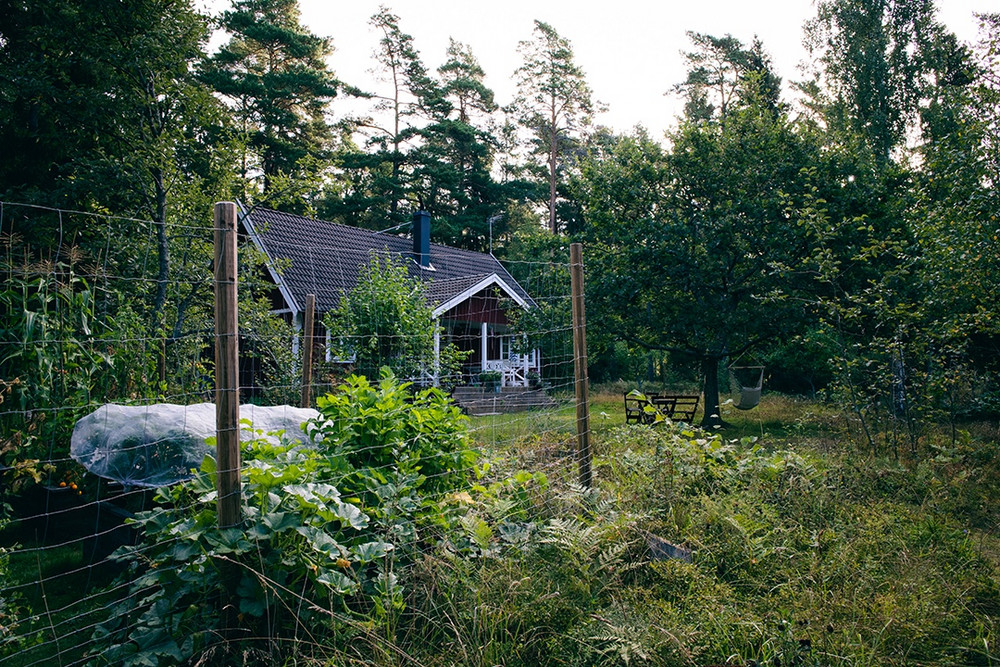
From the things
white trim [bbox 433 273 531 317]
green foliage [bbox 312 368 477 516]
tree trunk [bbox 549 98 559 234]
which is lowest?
green foliage [bbox 312 368 477 516]

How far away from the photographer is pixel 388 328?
26.5 ft

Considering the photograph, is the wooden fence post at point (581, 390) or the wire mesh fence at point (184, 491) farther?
the wooden fence post at point (581, 390)

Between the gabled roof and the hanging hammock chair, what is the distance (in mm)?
5007

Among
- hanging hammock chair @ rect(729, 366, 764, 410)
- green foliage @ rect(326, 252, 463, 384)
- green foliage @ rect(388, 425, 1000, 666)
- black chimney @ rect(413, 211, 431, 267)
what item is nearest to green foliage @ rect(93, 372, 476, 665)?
green foliage @ rect(388, 425, 1000, 666)

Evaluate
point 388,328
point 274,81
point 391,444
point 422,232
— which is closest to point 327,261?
point 422,232

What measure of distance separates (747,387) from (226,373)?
1251 cm

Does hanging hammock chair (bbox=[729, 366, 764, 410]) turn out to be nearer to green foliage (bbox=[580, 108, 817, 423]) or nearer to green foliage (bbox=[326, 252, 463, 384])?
green foliage (bbox=[580, 108, 817, 423])

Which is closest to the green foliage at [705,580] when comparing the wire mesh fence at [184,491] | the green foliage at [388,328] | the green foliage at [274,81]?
the wire mesh fence at [184,491]

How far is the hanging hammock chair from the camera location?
41.5 feet

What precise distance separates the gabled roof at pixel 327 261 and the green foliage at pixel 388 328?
3994 mm

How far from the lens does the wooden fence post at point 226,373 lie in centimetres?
249

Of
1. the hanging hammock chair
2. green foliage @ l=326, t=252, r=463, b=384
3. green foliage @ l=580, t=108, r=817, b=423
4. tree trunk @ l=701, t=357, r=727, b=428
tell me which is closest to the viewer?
green foliage @ l=326, t=252, r=463, b=384

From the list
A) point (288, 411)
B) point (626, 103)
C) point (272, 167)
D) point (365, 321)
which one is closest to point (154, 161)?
point (365, 321)

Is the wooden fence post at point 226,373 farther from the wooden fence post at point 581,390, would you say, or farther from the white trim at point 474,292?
the white trim at point 474,292
